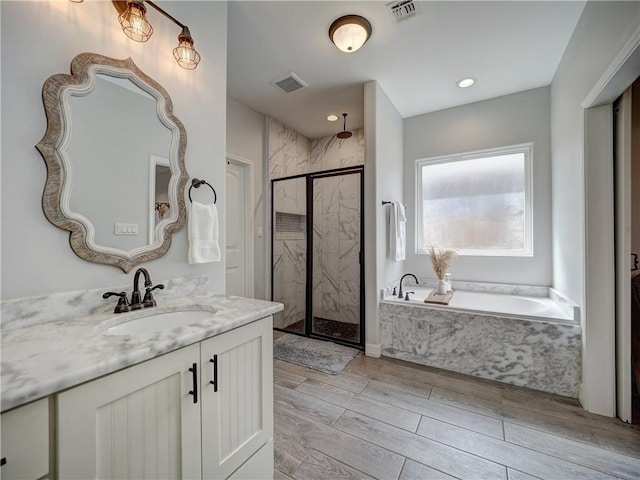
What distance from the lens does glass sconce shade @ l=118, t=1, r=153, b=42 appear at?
123cm

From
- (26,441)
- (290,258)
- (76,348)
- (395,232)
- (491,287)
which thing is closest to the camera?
(26,441)

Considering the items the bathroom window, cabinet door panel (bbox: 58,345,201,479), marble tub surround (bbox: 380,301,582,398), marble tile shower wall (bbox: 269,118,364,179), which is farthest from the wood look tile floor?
marble tile shower wall (bbox: 269,118,364,179)

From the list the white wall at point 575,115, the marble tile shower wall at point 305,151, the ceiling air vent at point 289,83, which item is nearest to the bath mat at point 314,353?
the white wall at point 575,115

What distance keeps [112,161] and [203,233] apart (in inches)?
21.4

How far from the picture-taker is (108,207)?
Answer: 4.09 ft

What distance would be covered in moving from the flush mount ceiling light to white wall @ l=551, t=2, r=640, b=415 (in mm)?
1431

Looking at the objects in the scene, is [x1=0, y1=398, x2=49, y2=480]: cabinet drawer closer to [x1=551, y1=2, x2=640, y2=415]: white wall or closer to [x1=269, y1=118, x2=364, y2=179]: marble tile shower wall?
[x1=551, y1=2, x2=640, y2=415]: white wall

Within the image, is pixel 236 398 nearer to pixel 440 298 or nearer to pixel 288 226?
pixel 440 298

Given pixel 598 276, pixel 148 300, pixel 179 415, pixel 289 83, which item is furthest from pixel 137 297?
pixel 598 276

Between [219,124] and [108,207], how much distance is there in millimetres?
838

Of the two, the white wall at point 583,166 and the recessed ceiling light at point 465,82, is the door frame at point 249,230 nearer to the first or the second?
the recessed ceiling light at point 465,82

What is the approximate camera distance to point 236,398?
3.69 ft

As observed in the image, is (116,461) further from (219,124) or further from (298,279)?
(298,279)

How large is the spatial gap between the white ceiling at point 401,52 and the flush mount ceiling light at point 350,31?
0.04 m
